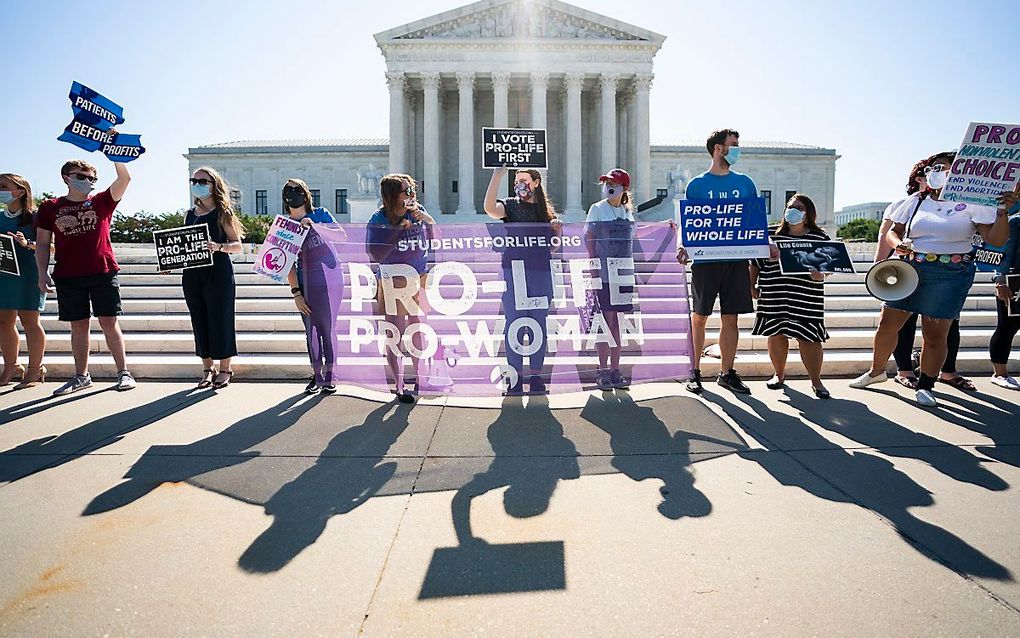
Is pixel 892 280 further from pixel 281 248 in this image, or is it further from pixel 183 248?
pixel 183 248

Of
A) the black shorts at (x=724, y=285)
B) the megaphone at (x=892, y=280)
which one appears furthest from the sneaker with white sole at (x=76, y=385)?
the megaphone at (x=892, y=280)

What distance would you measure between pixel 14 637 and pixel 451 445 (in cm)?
244

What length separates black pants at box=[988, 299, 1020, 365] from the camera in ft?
19.3

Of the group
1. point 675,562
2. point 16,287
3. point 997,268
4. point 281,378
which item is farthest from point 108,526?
point 997,268

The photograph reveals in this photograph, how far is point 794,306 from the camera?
555 centimetres

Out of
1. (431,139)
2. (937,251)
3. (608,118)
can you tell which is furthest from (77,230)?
(608,118)

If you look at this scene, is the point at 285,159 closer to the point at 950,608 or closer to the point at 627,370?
the point at 627,370

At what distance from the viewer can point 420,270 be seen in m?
5.35

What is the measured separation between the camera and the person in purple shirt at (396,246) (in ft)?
17.2

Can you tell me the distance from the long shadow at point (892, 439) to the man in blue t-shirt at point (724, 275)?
0.80 m

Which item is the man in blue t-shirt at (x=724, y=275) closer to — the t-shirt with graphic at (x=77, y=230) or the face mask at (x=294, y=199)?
the face mask at (x=294, y=199)

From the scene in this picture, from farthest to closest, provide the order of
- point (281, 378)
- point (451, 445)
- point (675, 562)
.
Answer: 1. point (281, 378)
2. point (451, 445)
3. point (675, 562)

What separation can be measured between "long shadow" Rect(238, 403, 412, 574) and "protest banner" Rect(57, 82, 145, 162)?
3.77m

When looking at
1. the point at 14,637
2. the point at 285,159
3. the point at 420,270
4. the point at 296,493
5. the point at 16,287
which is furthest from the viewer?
the point at 285,159
